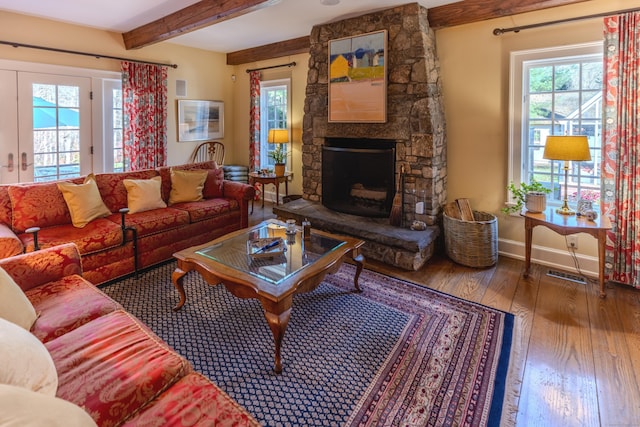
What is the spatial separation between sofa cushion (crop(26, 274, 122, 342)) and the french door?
124 inches

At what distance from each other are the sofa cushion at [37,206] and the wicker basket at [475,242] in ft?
12.1

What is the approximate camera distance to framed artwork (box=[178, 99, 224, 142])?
231 inches

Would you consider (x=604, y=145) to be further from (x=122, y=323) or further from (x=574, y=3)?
(x=122, y=323)

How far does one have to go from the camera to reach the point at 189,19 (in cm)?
388

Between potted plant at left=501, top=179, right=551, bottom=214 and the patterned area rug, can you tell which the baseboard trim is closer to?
potted plant at left=501, top=179, right=551, bottom=214

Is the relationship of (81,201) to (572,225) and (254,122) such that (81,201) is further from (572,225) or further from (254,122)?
(572,225)

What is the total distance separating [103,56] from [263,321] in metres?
4.41

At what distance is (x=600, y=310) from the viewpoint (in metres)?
2.72

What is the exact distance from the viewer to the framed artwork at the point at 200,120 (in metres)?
5.86

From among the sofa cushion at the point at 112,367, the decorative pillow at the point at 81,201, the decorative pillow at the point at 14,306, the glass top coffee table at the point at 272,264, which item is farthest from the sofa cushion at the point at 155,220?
the sofa cushion at the point at 112,367

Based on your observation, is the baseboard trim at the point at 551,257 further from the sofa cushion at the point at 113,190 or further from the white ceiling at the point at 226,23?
the sofa cushion at the point at 113,190

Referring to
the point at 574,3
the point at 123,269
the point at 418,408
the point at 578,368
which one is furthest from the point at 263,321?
the point at 574,3

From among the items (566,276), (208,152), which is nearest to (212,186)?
(208,152)

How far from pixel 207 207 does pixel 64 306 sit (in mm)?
2186
